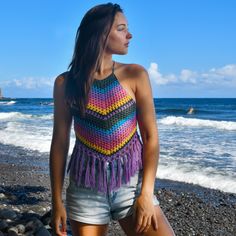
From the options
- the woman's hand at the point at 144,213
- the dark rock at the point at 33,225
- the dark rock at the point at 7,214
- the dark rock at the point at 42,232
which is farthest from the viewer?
the dark rock at the point at 7,214

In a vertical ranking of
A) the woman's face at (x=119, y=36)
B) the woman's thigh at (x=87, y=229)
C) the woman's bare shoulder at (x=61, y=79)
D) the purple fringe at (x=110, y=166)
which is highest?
the woman's face at (x=119, y=36)

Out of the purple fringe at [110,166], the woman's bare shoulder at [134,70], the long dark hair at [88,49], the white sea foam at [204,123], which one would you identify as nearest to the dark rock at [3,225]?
the purple fringe at [110,166]

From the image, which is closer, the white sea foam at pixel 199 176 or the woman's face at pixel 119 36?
the woman's face at pixel 119 36

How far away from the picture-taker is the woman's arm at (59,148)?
90.4 inches

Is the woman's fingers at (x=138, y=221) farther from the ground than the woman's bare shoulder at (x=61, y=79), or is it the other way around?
the woman's bare shoulder at (x=61, y=79)

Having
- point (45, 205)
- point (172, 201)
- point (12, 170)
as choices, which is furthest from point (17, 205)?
point (12, 170)

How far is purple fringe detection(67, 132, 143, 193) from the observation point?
218 centimetres

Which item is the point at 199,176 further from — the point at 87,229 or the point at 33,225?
the point at 87,229

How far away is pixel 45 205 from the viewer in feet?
22.9

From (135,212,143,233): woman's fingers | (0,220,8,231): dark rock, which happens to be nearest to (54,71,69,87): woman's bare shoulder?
(135,212,143,233): woman's fingers

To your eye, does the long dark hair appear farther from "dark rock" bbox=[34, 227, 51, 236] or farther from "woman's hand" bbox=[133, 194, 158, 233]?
"dark rock" bbox=[34, 227, 51, 236]

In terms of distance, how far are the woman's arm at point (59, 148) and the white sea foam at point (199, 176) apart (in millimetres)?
6721

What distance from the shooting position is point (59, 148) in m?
2.30

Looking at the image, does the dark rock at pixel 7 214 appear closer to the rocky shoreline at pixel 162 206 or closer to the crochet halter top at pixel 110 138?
the rocky shoreline at pixel 162 206
